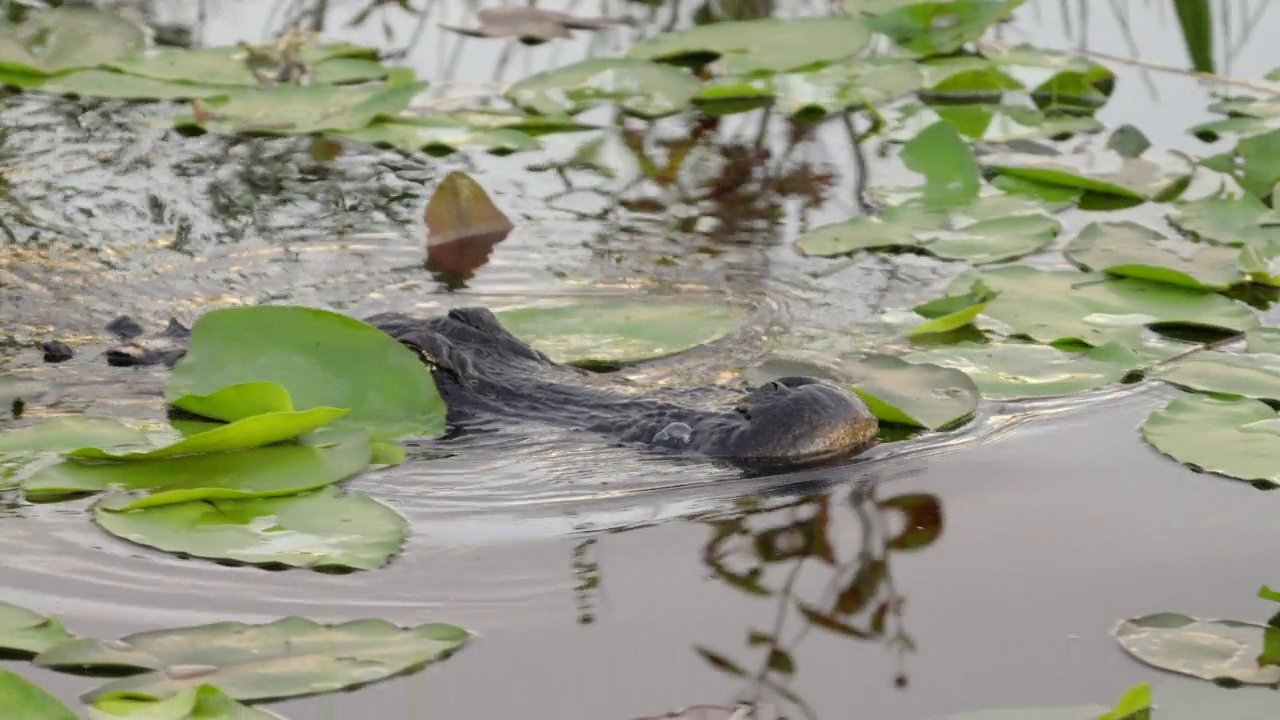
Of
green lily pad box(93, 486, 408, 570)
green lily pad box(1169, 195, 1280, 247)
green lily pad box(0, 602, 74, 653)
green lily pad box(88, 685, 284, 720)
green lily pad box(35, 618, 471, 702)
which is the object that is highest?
green lily pad box(88, 685, 284, 720)

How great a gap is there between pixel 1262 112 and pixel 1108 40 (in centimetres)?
98

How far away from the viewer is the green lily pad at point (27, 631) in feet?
7.03

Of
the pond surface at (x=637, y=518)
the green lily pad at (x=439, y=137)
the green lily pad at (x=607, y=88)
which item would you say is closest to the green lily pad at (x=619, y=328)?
the pond surface at (x=637, y=518)

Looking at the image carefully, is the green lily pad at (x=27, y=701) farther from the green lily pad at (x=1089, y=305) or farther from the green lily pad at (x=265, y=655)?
the green lily pad at (x=1089, y=305)

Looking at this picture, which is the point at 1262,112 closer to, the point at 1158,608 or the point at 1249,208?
the point at 1249,208

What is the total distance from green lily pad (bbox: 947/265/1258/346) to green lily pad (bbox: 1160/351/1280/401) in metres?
0.19

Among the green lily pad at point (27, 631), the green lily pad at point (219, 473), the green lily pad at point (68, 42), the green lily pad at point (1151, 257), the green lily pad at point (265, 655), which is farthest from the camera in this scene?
the green lily pad at point (68, 42)

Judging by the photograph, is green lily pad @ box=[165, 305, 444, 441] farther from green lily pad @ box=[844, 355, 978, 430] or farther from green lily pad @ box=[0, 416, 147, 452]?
green lily pad @ box=[844, 355, 978, 430]

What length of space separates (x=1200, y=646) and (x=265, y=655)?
1.18 metres

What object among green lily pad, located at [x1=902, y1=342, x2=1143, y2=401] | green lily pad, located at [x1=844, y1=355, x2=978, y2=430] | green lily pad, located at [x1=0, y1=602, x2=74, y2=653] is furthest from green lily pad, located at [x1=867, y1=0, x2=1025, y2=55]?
green lily pad, located at [x1=0, y1=602, x2=74, y2=653]

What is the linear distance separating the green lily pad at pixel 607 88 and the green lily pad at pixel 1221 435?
258 centimetres

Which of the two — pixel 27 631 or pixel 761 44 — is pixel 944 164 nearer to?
pixel 761 44

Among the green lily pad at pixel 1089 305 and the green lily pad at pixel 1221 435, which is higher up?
the green lily pad at pixel 1089 305

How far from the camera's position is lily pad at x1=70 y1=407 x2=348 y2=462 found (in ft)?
9.12
